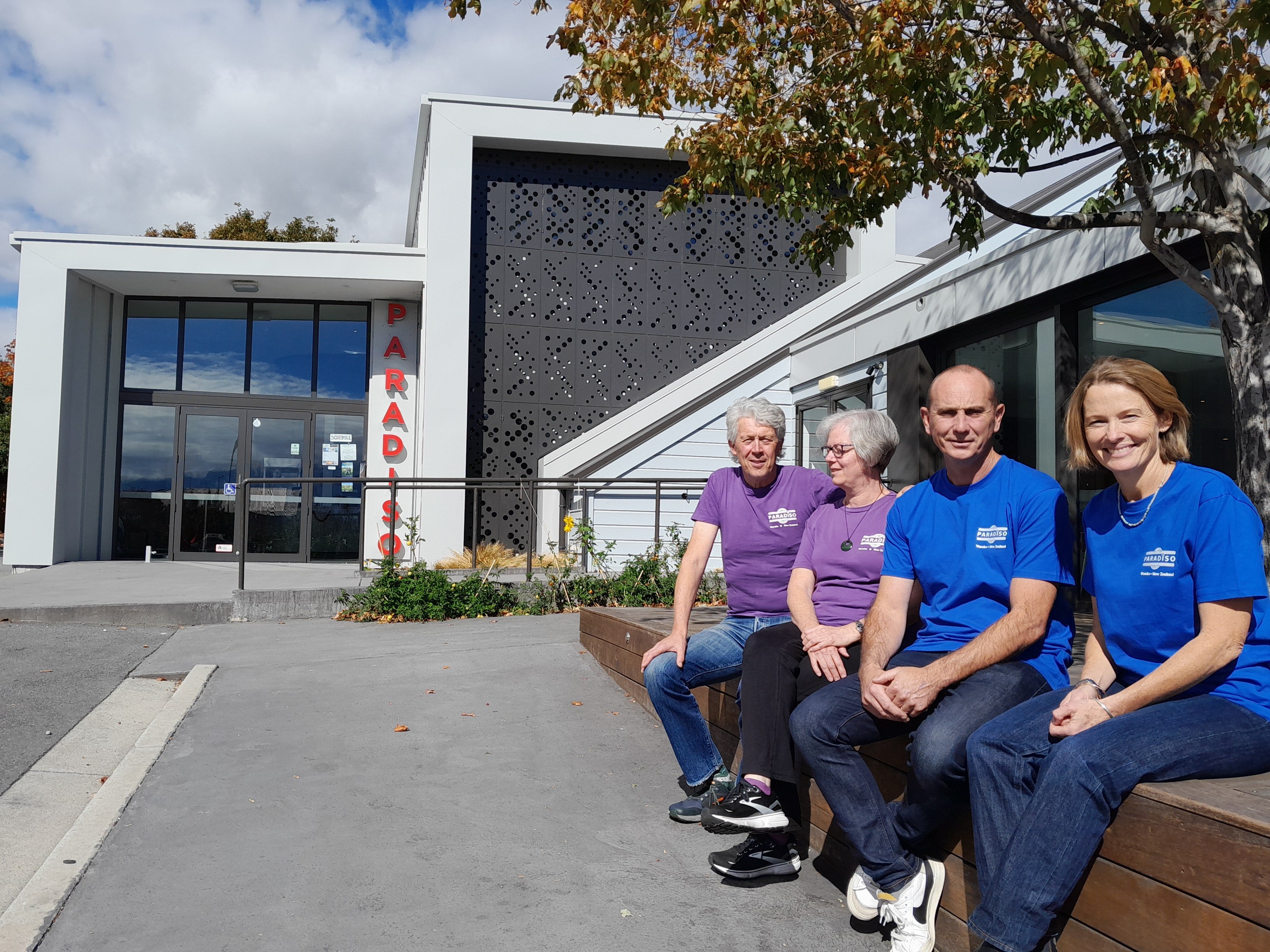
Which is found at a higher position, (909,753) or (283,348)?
(283,348)

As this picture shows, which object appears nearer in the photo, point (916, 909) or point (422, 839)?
point (916, 909)

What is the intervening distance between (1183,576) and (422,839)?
2.51 m

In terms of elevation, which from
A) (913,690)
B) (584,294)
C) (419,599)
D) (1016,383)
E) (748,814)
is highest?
(584,294)

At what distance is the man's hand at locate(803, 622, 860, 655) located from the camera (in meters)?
3.16

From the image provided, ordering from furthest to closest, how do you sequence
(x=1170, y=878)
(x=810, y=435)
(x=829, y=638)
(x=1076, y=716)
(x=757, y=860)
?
(x=810, y=435) < (x=829, y=638) < (x=757, y=860) < (x=1076, y=716) < (x=1170, y=878)

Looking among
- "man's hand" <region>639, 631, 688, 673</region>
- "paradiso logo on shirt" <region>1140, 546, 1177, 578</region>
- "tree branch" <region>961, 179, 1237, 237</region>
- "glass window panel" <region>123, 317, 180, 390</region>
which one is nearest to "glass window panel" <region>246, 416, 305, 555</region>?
"glass window panel" <region>123, 317, 180, 390</region>

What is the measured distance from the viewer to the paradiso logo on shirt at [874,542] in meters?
3.40

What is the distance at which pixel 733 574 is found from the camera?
3895mm

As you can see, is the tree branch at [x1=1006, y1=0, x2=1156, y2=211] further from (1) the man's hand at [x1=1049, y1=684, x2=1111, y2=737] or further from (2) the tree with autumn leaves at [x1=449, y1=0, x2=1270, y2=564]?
(1) the man's hand at [x1=1049, y1=684, x2=1111, y2=737]

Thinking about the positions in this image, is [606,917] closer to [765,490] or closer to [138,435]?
[765,490]

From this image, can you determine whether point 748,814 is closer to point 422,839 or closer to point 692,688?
point 692,688

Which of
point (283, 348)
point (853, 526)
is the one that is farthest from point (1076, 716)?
point (283, 348)

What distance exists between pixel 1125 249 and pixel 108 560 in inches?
546

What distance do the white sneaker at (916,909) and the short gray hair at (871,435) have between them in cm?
146
